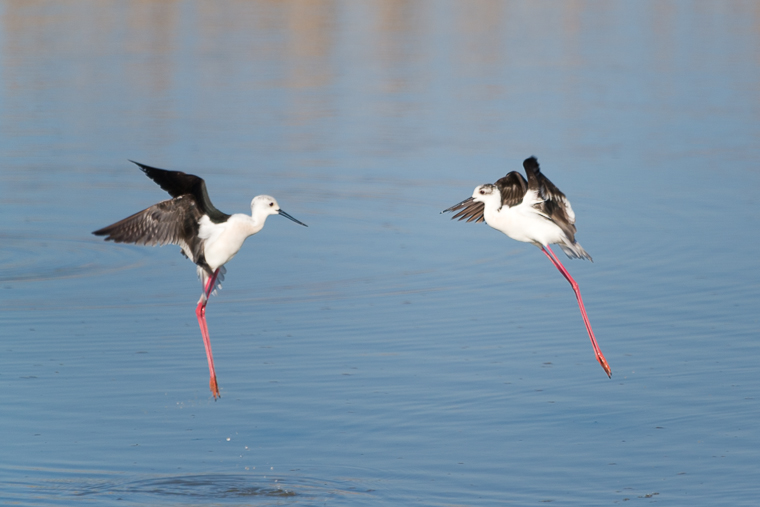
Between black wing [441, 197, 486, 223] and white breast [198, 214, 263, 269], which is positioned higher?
black wing [441, 197, 486, 223]

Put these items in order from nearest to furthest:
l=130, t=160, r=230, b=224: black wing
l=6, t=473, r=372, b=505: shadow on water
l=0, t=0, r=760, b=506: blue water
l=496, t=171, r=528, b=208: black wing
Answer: l=6, t=473, r=372, b=505: shadow on water, l=0, t=0, r=760, b=506: blue water, l=130, t=160, r=230, b=224: black wing, l=496, t=171, r=528, b=208: black wing

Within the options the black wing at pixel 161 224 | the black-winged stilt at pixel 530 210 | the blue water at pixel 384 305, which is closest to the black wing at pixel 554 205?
the black-winged stilt at pixel 530 210

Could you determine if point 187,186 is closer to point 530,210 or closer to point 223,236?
point 223,236

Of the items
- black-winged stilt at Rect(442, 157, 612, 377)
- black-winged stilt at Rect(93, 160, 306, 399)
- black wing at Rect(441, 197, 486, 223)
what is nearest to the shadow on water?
black-winged stilt at Rect(93, 160, 306, 399)

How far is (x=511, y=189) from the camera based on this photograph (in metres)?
10.0

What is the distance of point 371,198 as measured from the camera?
15.6m

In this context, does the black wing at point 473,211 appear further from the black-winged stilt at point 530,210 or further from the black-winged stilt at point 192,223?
the black-winged stilt at point 192,223

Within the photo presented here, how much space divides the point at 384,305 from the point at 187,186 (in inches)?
127

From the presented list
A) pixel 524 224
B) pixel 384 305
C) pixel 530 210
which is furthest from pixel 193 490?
pixel 384 305

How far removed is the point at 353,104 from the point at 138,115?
4031mm

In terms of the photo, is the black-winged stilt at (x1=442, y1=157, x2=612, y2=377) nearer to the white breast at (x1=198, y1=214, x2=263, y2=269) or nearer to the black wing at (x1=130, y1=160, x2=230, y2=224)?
the white breast at (x1=198, y1=214, x2=263, y2=269)

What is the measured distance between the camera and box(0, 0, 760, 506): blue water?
7.92 m

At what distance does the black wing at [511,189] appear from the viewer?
9.95 meters

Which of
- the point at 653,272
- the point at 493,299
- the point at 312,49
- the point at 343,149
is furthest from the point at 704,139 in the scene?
the point at 312,49
